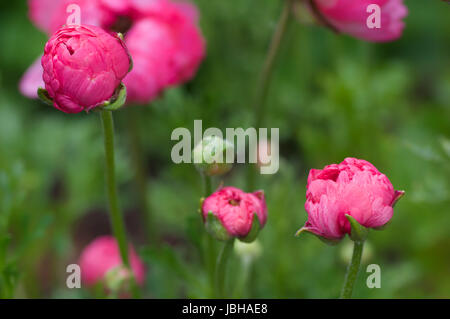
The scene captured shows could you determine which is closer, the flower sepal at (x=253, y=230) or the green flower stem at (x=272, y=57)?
the flower sepal at (x=253, y=230)

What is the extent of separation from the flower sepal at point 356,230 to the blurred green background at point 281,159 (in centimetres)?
16

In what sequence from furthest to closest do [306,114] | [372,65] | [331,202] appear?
[372,65], [306,114], [331,202]

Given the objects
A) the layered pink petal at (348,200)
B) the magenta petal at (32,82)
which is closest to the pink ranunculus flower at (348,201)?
the layered pink petal at (348,200)

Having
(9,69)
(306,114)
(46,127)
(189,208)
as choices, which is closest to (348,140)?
(306,114)

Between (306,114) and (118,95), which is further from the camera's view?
(306,114)

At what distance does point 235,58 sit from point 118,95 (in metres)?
0.87

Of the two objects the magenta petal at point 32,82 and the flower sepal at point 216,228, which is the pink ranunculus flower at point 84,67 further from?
the magenta petal at point 32,82

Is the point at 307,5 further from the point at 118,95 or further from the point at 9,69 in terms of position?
the point at 9,69

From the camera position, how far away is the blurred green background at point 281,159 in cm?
83

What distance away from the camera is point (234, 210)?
0.53 meters

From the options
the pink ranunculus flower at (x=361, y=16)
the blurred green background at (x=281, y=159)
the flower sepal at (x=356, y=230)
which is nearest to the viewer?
the flower sepal at (x=356, y=230)

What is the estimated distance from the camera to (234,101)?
1339 mm

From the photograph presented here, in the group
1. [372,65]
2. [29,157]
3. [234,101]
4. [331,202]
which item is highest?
[372,65]

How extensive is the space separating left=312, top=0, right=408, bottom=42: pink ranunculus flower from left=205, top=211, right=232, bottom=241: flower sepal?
0.30 metres
